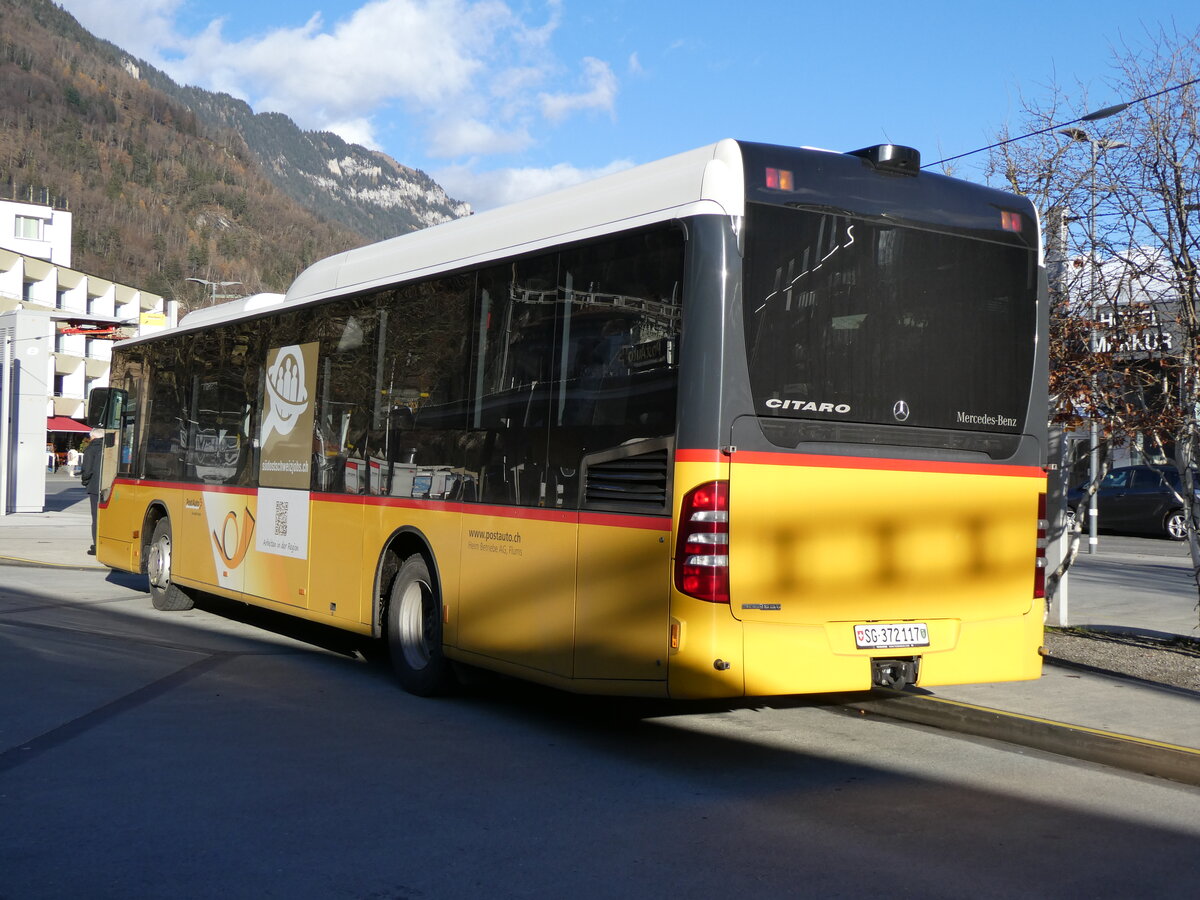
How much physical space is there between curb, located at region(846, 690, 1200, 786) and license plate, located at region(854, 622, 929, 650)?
46.8 inches

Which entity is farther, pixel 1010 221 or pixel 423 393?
pixel 423 393

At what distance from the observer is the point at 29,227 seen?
311 feet

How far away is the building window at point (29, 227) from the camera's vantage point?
310 feet

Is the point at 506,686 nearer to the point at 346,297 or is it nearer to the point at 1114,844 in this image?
the point at 346,297

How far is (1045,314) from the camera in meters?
7.57

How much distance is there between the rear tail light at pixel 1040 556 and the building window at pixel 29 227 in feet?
326

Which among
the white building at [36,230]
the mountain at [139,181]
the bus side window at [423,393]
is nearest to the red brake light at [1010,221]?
the bus side window at [423,393]

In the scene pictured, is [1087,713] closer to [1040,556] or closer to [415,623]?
[1040,556]

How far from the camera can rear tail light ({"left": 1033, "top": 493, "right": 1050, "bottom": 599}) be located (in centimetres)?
746

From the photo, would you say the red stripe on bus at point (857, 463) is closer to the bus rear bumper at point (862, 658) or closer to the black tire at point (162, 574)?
the bus rear bumper at point (862, 658)

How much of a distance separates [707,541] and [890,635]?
129 centimetres

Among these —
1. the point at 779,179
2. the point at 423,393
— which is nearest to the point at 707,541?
the point at 779,179

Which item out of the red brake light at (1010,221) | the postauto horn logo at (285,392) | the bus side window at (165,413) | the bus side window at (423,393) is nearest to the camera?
the red brake light at (1010,221)

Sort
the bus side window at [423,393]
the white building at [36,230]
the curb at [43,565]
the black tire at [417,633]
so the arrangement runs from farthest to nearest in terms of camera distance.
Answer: the white building at [36,230] → the curb at [43,565] → the black tire at [417,633] → the bus side window at [423,393]
